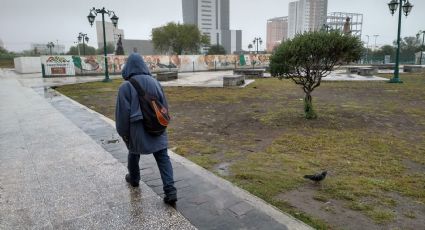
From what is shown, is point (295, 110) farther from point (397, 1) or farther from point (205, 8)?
point (205, 8)

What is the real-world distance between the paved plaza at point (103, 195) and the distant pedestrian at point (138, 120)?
0.37m

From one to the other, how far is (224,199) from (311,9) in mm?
155979

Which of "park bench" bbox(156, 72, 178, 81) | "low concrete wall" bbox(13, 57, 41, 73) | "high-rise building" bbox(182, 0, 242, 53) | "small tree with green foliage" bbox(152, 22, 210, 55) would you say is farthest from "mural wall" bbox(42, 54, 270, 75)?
"high-rise building" bbox(182, 0, 242, 53)

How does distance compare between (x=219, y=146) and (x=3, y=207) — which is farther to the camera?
(x=219, y=146)

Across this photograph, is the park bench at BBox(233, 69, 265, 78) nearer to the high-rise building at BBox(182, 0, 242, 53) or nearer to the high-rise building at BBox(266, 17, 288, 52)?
the high-rise building at BBox(182, 0, 242, 53)

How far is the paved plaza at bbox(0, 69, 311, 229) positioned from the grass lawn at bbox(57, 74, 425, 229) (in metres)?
0.45

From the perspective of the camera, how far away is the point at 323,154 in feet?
18.4

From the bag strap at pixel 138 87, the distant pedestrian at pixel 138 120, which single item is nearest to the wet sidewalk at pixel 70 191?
the distant pedestrian at pixel 138 120

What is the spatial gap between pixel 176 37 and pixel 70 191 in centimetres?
6324

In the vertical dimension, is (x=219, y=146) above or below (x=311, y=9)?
below

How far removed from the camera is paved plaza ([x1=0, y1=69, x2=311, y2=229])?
3227 mm

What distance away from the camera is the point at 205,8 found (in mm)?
153375

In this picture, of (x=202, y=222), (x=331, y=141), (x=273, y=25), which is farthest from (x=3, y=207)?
(x=273, y=25)

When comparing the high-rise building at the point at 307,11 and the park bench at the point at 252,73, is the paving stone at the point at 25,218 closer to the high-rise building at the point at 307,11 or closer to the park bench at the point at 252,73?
the park bench at the point at 252,73
